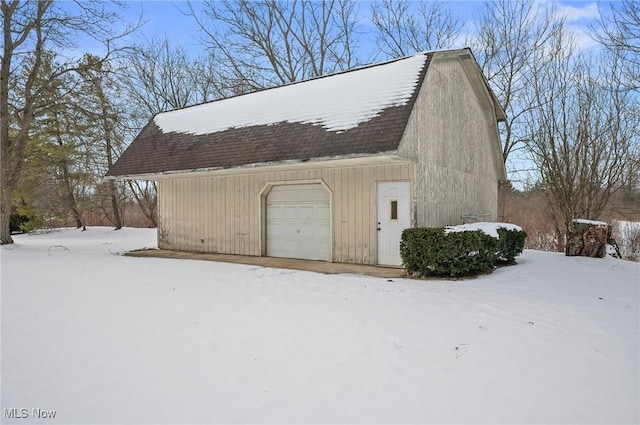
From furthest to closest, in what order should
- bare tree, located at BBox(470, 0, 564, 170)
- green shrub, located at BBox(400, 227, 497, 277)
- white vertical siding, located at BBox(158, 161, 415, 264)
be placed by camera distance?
1. bare tree, located at BBox(470, 0, 564, 170)
2. white vertical siding, located at BBox(158, 161, 415, 264)
3. green shrub, located at BBox(400, 227, 497, 277)

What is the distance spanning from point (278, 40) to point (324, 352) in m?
22.1

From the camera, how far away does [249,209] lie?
1129cm

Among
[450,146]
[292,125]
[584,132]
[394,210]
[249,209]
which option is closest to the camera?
[394,210]

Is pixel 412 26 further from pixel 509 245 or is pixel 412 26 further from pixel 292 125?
pixel 509 245

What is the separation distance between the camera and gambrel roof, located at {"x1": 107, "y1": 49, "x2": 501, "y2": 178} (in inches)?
327

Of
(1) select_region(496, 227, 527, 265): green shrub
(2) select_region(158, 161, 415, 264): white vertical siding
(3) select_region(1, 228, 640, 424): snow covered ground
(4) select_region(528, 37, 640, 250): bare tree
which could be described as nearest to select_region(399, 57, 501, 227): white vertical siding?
(2) select_region(158, 161, 415, 264): white vertical siding

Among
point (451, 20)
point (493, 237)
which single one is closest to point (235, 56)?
point (451, 20)

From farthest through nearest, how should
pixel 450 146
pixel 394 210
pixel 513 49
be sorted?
pixel 513 49 → pixel 450 146 → pixel 394 210

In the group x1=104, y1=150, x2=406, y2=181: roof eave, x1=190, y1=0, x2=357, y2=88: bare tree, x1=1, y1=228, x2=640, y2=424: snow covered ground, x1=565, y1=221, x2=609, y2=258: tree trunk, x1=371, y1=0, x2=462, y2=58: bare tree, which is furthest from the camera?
x1=190, y1=0, x2=357, y2=88: bare tree

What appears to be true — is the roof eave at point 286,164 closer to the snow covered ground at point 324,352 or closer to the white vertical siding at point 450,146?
the white vertical siding at point 450,146

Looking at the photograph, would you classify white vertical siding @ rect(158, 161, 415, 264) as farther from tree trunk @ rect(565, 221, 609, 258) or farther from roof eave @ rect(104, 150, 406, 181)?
tree trunk @ rect(565, 221, 609, 258)

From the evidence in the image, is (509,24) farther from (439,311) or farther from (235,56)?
(439,311)

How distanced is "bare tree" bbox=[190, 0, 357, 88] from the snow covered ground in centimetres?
1834

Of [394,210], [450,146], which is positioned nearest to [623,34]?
[450,146]
